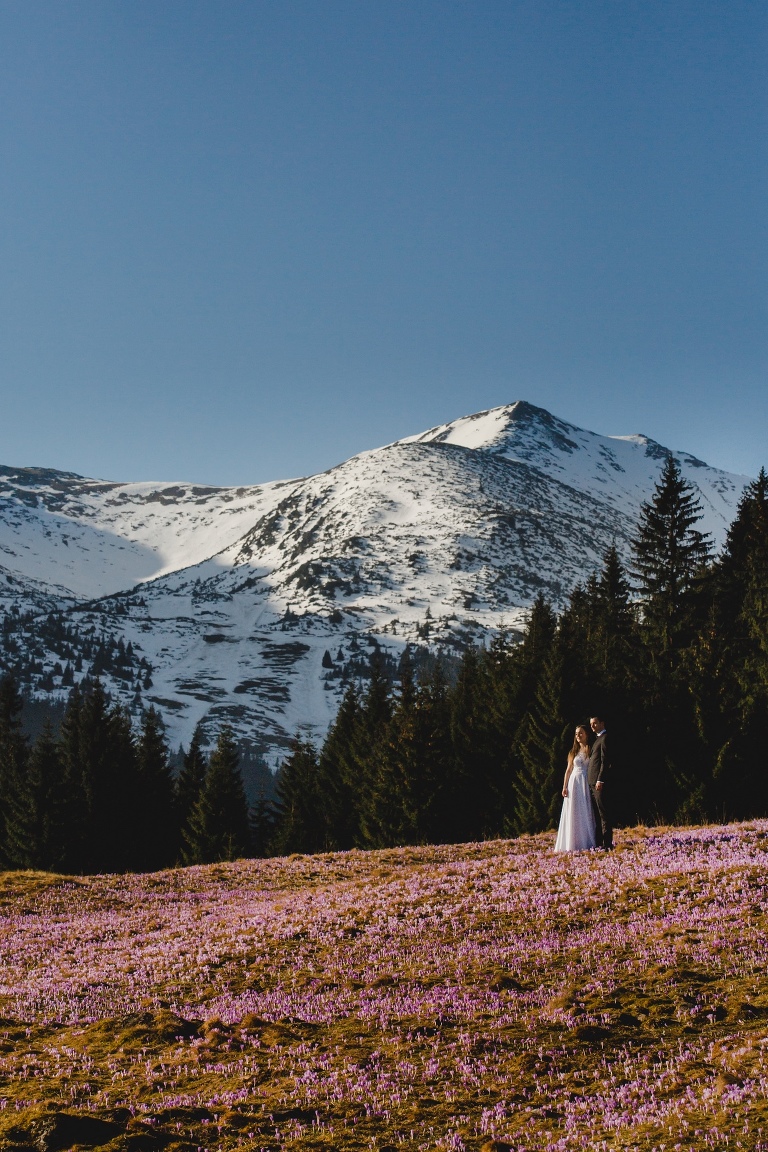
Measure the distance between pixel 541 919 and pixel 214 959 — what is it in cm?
547

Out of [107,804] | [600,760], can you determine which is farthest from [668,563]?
[107,804]

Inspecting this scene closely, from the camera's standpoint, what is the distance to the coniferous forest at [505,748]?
43.7 m

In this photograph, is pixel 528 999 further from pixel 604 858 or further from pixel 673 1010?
pixel 604 858

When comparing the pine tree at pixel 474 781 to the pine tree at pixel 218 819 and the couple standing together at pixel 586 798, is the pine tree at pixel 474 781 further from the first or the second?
the couple standing together at pixel 586 798

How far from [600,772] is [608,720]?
28721 millimetres

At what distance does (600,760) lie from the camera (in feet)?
65.2

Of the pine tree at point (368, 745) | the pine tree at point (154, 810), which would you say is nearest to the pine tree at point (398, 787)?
the pine tree at point (368, 745)

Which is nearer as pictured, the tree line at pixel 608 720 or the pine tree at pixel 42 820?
the tree line at pixel 608 720

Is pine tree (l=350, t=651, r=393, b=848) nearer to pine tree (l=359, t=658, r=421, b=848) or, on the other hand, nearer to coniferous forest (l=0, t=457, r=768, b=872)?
coniferous forest (l=0, t=457, r=768, b=872)

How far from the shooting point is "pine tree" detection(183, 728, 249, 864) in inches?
2731

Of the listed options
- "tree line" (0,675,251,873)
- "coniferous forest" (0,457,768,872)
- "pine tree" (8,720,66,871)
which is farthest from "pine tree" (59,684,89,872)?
"pine tree" (8,720,66,871)

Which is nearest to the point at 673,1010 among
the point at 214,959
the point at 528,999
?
the point at 528,999

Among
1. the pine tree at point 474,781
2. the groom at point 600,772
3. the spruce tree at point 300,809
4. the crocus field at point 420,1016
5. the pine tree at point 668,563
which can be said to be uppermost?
the pine tree at point 668,563

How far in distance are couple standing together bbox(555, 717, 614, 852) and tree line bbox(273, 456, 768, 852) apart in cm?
2080
